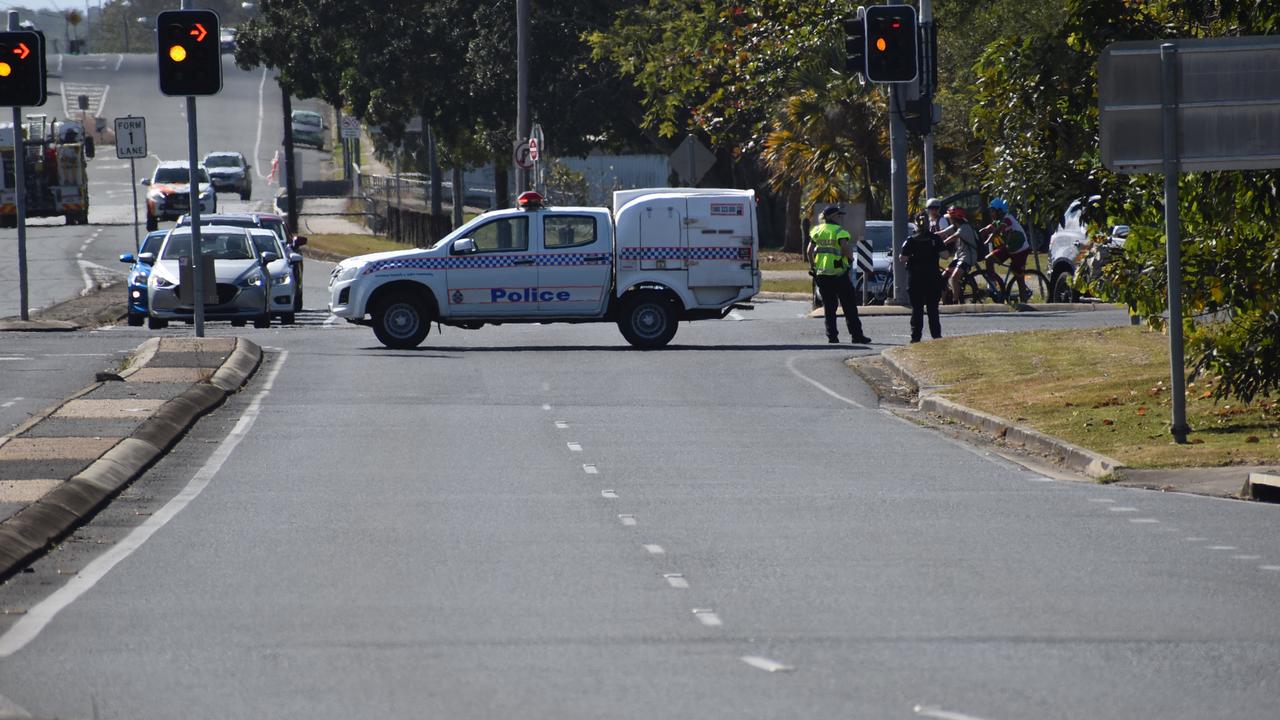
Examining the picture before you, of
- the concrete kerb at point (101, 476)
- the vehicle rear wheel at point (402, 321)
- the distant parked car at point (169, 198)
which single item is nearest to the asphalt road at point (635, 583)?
the concrete kerb at point (101, 476)

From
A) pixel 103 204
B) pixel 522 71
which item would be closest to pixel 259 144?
pixel 103 204

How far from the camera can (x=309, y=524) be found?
1177cm

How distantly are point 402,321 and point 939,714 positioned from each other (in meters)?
19.2

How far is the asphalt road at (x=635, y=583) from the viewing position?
741cm

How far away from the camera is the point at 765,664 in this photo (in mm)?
7824

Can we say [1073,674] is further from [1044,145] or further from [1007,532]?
[1044,145]

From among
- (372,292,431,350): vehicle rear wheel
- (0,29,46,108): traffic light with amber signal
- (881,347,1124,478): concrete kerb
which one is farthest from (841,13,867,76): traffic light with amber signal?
(0,29,46,108): traffic light with amber signal

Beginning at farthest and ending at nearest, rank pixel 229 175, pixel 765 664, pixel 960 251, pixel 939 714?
1. pixel 229 175
2. pixel 960 251
3. pixel 765 664
4. pixel 939 714

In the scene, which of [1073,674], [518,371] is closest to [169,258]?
[518,371]

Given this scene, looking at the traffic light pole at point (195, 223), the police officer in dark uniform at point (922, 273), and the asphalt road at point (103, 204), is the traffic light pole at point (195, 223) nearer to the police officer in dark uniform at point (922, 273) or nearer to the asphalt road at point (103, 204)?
the asphalt road at point (103, 204)

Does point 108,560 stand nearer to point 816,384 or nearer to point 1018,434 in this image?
point 1018,434

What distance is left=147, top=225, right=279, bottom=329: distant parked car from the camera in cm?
2881

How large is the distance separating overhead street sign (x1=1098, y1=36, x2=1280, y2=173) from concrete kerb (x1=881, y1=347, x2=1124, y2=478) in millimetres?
2223

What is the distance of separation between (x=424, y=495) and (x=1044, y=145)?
25.5 feet
